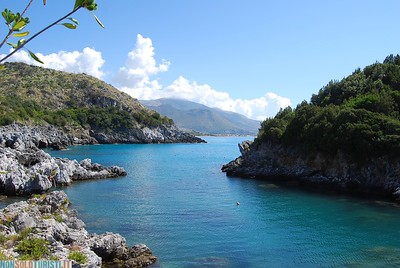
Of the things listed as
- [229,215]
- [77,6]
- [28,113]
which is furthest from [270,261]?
[28,113]

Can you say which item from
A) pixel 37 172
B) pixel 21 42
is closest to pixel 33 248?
pixel 21 42

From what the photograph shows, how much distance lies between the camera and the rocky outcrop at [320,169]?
178 ft

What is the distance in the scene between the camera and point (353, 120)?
62.1m

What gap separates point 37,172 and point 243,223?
33.3m

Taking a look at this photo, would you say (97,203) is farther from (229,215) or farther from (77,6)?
(77,6)

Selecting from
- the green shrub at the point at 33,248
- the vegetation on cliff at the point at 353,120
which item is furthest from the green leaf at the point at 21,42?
the vegetation on cliff at the point at 353,120

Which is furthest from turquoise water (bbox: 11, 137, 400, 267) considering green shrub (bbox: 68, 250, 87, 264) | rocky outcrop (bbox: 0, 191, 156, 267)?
green shrub (bbox: 68, 250, 87, 264)

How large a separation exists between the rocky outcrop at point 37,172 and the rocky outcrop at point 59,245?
64.8 feet

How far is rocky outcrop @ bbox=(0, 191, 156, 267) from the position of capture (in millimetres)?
19688

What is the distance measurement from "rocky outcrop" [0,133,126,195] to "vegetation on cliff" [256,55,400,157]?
1413 inches

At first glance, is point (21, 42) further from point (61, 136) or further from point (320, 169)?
point (61, 136)

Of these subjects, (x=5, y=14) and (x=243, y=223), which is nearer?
(x=5, y=14)

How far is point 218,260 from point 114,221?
15.0 m

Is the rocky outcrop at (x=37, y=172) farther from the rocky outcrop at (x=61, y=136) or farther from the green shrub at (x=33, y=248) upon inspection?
the green shrub at (x=33, y=248)
